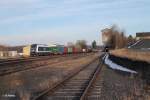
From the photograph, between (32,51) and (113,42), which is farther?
(113,42)

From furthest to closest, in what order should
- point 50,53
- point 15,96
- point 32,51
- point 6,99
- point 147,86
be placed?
1. point 50,53
2. point 32,51
3. point 147,86
4. point 15,96
5. point 6,99

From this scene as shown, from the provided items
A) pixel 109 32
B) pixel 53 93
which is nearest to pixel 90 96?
pixel 53 93

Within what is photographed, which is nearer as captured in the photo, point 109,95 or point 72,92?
point 109,95

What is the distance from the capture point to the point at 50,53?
9569 cm

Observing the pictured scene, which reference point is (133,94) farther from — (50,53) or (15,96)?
(50,53)

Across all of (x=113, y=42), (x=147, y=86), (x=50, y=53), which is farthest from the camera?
(x=113, y=42)

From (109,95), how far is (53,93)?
2.16 meters

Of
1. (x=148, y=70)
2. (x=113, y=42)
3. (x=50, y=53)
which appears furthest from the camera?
(x=113, y=42)

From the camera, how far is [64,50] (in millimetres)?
111625

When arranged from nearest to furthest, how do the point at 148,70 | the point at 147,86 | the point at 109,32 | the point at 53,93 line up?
1. the point at 53,93
2. the point at 147,86
3. the point at 148,70
4. the point at 109,32

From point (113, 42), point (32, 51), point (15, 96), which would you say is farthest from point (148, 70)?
point (113, 42)

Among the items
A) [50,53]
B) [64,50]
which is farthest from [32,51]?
[64,50]

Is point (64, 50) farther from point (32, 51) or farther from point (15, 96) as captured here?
point (15, 96)

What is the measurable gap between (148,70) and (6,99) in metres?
10.2
